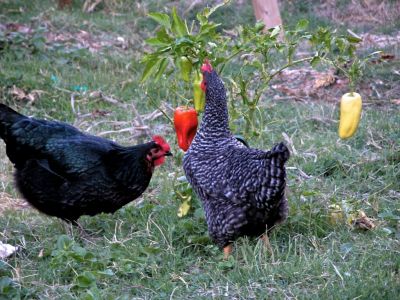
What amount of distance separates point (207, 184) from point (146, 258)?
0.62 metres

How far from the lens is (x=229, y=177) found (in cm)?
434

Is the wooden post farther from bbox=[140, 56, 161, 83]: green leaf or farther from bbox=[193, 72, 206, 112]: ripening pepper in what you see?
bbox=[140, 56, 161, 83]: green leaf

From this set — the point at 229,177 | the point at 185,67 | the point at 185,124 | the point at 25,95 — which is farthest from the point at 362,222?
the point at 25,95

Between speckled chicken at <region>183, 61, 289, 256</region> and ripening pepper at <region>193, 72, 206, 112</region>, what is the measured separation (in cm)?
4

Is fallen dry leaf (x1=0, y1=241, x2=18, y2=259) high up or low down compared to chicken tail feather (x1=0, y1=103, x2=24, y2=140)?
down

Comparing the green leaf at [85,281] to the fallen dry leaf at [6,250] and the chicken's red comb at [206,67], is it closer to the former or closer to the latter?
the fallen dry leaf at [6,250]

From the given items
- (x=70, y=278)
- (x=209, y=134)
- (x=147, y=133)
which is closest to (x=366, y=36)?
(x=147, y=133)

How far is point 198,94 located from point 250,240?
105cm

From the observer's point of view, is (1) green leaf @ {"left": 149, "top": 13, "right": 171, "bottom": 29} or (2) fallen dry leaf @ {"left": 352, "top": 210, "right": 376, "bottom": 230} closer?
(1) green leaf @ {"left": 149, "top": 13, "right": 171, "bottom": 29}

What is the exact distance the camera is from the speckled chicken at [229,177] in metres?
4.08

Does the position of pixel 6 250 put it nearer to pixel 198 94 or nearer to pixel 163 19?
pixel 198 94

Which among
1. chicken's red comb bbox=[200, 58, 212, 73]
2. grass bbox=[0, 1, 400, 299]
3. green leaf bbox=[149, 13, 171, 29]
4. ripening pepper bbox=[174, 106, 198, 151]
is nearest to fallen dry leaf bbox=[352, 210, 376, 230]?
grass bbox=[0, 1, 400, 299]

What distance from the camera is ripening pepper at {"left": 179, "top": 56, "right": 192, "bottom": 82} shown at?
15.0ft

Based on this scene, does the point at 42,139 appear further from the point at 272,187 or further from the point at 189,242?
the point at 272,187
